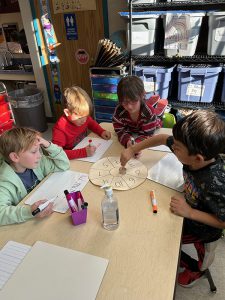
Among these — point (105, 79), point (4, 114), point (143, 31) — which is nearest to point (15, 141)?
point (105, 79)

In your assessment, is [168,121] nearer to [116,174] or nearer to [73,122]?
[73,122]

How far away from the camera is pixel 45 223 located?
887 mm

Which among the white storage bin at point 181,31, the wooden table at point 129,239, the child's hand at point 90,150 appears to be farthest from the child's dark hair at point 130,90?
the white storage bin at point 181,31

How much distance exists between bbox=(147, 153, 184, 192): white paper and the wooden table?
41mm

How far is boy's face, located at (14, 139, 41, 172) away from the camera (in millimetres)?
1026

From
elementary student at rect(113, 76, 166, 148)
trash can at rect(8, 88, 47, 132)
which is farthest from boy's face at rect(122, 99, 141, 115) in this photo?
trash can at rect(8, 88, 47, 132)

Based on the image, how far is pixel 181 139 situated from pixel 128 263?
0.46m

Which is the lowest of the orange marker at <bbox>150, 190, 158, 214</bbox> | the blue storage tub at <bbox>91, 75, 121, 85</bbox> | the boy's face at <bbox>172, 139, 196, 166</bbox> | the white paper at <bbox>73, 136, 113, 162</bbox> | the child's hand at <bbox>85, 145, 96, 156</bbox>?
the white paper at <bbox>73, 136, 113, 162</bbox>

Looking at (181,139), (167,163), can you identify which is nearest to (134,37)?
(167,163)

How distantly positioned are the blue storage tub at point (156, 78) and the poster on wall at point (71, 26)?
0.98 m

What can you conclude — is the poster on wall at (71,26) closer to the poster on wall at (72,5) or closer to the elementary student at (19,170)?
the poster on wall at (72,5)

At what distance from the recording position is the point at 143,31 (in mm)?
2061

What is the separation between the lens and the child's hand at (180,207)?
879 millimetres

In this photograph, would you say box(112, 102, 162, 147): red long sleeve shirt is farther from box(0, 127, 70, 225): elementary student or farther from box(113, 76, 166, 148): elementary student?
box(0, 127, 70, 225): elementary student
